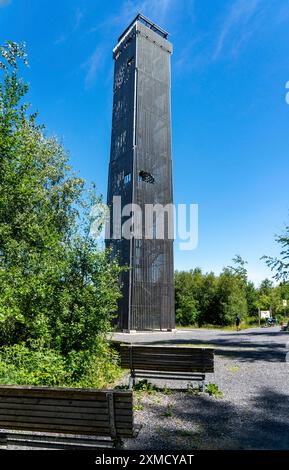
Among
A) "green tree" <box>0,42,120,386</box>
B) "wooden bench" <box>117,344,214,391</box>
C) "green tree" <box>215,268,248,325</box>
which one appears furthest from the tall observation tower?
A: "wooden bench" <box>117,344,214,391</box>

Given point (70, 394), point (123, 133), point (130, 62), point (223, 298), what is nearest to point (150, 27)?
point (130, 62)

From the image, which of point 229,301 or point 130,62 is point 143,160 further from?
point 229,301

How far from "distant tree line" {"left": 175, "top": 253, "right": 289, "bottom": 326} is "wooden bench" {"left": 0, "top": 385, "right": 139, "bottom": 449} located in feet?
153

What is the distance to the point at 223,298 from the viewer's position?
51.1 metres

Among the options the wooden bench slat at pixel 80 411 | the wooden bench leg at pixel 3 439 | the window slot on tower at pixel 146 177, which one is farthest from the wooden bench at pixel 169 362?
the window slot on tower at pixel 146 177

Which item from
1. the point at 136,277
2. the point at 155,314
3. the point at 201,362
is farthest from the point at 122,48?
the point at 201,362

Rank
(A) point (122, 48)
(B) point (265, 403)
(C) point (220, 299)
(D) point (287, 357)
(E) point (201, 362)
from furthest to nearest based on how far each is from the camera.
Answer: (C) point (220, 299), (A) point (122, 48), (D) point (287, 357), (E) point (201, 362), (B) point (265, 403)

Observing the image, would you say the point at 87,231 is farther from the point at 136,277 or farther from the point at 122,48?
the point at 122,48

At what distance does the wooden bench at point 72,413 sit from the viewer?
3838 millimetres

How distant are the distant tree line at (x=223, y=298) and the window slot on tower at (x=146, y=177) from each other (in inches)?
904

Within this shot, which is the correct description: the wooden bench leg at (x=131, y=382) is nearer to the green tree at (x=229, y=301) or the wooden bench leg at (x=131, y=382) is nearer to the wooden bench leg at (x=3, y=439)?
the wooden bench leg at (x=3, y=439)

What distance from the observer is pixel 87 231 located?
1039 centimetres

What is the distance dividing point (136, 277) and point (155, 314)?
4.08 metres

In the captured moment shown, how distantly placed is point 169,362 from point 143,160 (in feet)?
100
